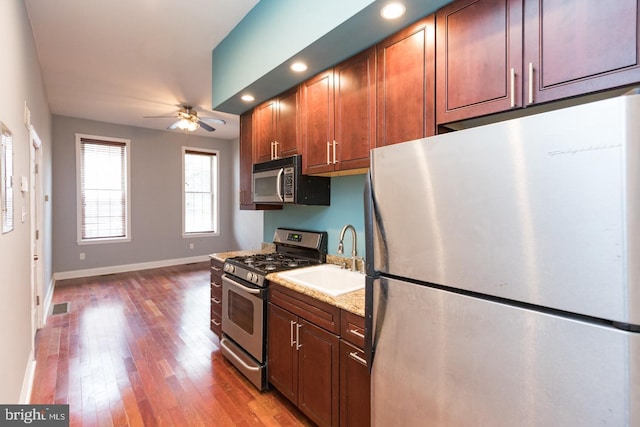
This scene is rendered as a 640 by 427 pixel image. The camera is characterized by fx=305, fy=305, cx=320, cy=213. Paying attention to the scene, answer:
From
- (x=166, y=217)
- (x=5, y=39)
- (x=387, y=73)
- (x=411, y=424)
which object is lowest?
(x=411, y=424)

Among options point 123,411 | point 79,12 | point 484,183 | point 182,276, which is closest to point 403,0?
point 484,183

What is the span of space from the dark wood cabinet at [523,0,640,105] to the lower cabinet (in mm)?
1299

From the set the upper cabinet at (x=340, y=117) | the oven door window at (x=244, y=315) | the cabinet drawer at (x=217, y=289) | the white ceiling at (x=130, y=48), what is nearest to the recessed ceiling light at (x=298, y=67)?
the upper cabinet at (x=340, y=117)

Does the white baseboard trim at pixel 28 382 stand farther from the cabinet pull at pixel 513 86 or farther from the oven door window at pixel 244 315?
the cabinet pull at pixel 513 86

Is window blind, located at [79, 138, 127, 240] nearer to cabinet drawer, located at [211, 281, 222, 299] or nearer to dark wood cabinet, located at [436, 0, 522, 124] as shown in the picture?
cabinet drawer, located at [211, 281, 222, 299]

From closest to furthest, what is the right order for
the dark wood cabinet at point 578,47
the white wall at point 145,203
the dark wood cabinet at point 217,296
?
1. the dark wood cabinet at point 578,47
2. the dark wood cabinet at point 217,296
3. the white wall at point 145,203

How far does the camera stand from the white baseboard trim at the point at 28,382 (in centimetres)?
209

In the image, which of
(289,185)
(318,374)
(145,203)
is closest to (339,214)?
(289,185)

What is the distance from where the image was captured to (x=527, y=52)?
1241 mm

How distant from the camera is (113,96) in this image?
4.38 metres

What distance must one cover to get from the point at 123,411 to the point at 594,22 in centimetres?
325

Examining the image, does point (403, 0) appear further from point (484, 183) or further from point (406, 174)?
point (484, 183)

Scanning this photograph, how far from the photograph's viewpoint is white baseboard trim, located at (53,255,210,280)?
18.2 feet

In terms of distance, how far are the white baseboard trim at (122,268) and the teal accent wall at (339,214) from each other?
4730 mm
